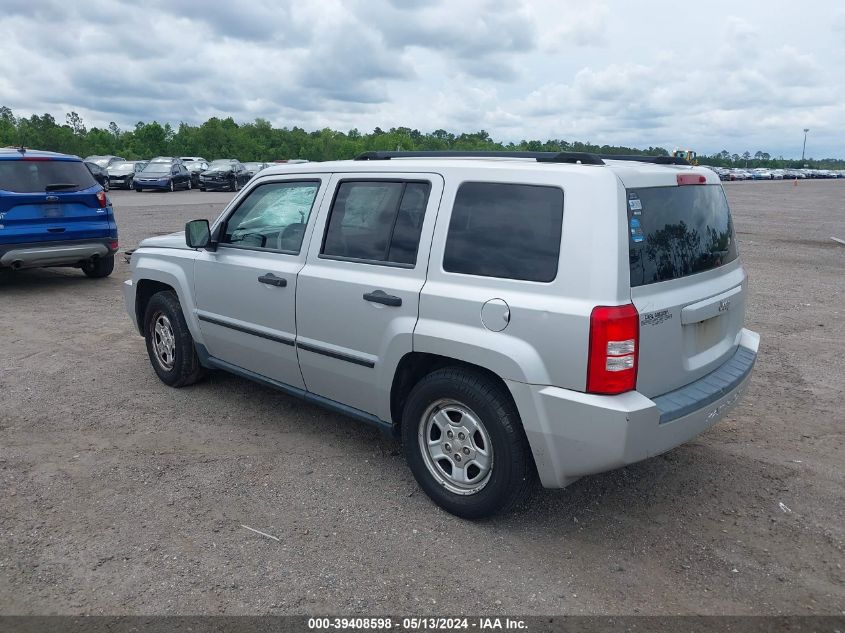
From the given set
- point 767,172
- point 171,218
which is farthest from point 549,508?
point 767,172

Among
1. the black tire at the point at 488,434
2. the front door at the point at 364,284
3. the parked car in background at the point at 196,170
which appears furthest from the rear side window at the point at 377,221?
the parked car in background at the point at 196,170

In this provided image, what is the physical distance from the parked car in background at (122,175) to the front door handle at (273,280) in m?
32.2

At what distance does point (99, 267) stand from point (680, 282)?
917 centimetres

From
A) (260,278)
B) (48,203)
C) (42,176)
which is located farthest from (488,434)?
(42,176)

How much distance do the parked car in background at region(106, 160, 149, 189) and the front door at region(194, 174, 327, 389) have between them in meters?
31.5

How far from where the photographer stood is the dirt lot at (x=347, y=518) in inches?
123

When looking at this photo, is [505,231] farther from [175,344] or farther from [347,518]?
[175,344]

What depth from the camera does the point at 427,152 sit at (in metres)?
4.43

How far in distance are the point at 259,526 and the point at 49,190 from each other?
714cm

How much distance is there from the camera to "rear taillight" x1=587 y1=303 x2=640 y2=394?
3.09 meters

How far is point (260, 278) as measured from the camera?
15.1 feet

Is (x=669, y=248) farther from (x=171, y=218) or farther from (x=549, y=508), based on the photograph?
(x=171, y=218)

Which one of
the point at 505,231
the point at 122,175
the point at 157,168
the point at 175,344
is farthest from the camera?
the point at 122,175

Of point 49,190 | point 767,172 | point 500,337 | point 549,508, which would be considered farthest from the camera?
point 767,172
